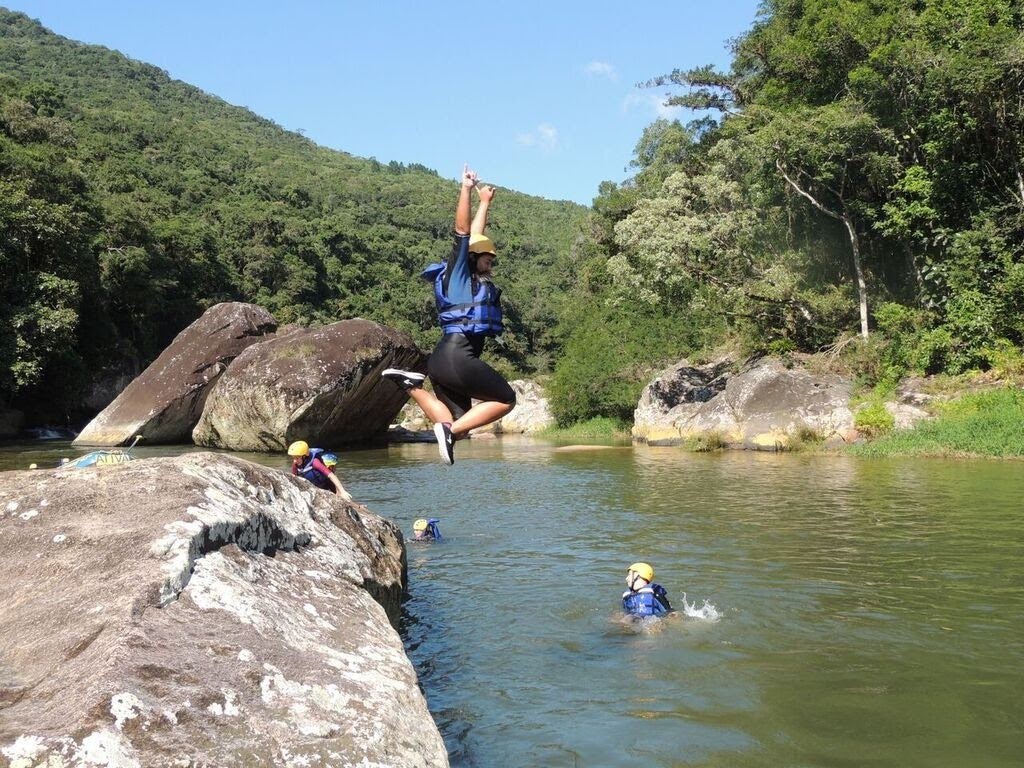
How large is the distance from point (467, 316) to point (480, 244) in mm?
510

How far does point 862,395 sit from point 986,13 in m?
11.4

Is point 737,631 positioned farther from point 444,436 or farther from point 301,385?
point 301,385


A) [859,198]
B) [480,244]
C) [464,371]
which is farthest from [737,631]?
[859,198]

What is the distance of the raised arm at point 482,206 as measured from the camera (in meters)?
5.72

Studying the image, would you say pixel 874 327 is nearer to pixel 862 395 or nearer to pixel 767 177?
pixel 862 395

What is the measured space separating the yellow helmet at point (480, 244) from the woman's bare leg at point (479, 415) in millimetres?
1111

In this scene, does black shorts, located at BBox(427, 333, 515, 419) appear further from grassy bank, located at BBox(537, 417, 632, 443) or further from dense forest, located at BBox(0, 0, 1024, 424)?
grassy bank, located at BBox(537, 417, 632, 443)

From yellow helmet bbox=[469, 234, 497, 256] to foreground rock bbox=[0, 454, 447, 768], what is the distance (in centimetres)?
226

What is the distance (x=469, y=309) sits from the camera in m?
5.89

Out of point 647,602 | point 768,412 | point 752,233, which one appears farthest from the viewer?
point 752,233

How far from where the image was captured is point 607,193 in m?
49.2

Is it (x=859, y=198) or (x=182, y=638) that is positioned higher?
(x=859, y=198)

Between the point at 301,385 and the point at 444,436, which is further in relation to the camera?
the point at 301,385

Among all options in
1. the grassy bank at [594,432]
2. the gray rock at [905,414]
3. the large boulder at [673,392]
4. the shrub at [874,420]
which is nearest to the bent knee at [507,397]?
the gray rock at [905,414]
